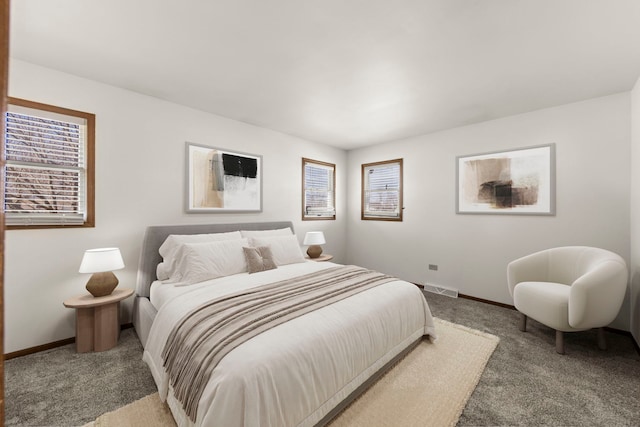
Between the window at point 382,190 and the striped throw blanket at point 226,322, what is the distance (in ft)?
8.36

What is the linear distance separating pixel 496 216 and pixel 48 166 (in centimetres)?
511

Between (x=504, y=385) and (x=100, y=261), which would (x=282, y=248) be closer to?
(x=100, y=261)

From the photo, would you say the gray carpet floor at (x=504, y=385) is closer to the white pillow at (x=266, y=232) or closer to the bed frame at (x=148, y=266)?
the bed frame at (x=148, y=266)

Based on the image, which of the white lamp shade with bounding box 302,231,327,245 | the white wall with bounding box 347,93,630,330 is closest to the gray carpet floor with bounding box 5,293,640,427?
the white wall with bounding box 347,93,630,330

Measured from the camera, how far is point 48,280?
241cm

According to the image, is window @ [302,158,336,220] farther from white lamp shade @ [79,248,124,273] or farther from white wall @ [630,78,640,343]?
white wall @ [630,78,640,343]

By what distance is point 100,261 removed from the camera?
2.34 meters

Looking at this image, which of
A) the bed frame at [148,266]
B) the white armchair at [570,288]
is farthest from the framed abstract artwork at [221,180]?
the white armchair at [570,288]

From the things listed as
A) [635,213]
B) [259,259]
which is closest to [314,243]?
[259,259]

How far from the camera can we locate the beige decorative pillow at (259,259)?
287cm

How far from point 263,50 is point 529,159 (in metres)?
3.41

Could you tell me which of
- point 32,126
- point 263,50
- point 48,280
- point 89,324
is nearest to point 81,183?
point 32,126

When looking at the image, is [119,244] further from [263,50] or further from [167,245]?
[263,50]

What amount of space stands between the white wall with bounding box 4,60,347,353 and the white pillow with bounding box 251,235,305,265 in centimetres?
69
